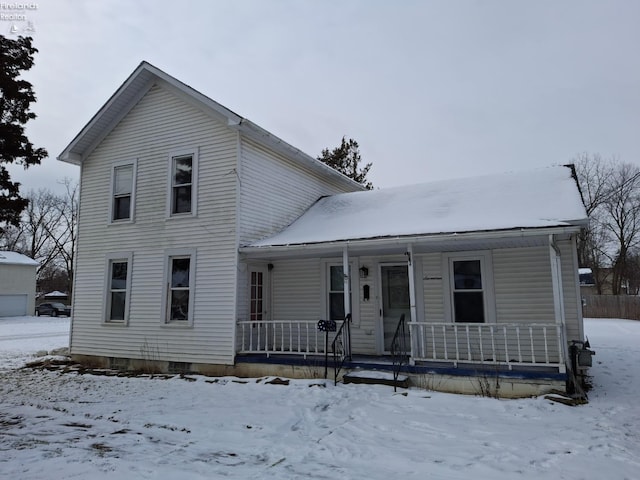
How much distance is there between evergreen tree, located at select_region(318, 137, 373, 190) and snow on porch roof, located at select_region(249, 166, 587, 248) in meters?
15.3

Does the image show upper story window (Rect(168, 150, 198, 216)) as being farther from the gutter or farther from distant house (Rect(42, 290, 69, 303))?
distant house (Rect(42, 290, 69, 303))

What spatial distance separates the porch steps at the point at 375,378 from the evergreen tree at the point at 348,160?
2038 cm

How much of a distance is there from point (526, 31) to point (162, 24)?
11.6m

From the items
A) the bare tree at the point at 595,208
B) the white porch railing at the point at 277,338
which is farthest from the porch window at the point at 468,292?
the bare tree at the point at 595,208

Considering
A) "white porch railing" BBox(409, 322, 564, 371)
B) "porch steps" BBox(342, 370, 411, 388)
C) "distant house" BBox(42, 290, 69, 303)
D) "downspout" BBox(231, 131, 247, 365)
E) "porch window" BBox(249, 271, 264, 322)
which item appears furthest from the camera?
"distant house" BBox(42, 290, 69, 303)

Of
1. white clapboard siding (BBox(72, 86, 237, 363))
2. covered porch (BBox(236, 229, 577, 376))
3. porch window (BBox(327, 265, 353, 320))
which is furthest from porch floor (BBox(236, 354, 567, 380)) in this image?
porch window (BBox(327, 265, 353, 320))

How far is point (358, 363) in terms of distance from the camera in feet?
28.4

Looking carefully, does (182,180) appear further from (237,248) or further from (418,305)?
(418,305)

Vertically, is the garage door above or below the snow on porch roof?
below

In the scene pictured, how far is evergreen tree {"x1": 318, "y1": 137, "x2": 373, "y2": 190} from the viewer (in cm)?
2781

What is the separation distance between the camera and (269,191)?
11281mm

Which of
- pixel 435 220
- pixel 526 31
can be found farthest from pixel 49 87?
pixel 526 31

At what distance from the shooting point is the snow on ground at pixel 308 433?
4340mm

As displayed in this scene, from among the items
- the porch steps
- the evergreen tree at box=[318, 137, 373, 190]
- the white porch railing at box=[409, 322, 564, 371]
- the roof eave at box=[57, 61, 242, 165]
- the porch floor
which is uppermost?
the evergreen tree at box=[318, 137, 373, 190]
